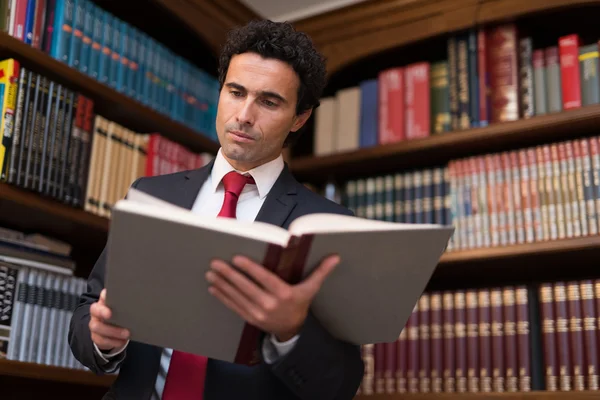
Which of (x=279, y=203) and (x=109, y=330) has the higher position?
(x=279, y=203)

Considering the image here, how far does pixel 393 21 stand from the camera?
225cm

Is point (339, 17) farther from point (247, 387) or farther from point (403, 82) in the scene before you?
point (247, 387)

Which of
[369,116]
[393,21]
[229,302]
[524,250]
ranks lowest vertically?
[229,302]

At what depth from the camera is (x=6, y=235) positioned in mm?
1672

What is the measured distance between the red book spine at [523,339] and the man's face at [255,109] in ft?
2.83

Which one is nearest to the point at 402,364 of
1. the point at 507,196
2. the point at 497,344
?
the point at 497,344

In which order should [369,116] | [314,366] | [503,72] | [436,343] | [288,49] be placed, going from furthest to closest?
1. [369,116]
2. [503,72]
3. [436,343]
4. [288,49]
5. [314,366]

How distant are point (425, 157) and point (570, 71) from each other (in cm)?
48

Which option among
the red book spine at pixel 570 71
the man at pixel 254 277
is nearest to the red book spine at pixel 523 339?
the red book spine at pixel 570 71

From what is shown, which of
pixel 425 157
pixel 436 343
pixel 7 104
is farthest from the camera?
pixel 425 157

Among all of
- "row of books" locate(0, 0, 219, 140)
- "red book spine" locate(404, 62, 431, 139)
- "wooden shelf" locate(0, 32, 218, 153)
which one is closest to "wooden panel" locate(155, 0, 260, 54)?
"row of books" locate(0, 0, 219, 140)

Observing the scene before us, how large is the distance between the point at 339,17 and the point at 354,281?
62.1 inches

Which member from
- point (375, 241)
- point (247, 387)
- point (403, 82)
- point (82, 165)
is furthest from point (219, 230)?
point (403, 82)

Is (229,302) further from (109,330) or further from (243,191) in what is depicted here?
(243,191)
